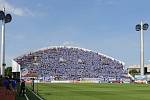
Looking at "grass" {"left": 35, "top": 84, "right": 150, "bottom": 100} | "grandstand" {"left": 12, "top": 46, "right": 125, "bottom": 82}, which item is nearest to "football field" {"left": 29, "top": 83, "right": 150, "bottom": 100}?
"grass" {"left": 35, "top": 84, "right": 150, "bottom": 100}

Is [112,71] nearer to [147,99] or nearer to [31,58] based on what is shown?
[31,58]

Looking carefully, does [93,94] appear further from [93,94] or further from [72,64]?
[72,64]

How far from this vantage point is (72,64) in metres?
134

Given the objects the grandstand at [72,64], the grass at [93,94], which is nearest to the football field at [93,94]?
the grass at [93,94]

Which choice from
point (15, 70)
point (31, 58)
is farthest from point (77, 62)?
point (15, 70)

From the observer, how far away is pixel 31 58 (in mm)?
132000

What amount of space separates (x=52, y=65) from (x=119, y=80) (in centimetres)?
2133

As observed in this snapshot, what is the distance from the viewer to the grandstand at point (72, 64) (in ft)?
416

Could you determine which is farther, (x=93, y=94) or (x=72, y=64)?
(x=72, y=64)

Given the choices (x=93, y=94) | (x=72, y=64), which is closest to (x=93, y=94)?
(x=93, y=94)

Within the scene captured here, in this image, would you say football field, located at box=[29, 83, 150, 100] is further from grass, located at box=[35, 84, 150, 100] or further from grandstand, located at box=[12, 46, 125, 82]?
grandstand, located at box=[12, 46, 125, 82]

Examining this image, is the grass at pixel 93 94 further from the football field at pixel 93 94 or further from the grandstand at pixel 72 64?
the grandstand at pixel 72 64

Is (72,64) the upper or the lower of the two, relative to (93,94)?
upper

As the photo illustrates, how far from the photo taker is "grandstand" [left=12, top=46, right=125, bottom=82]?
416ft
